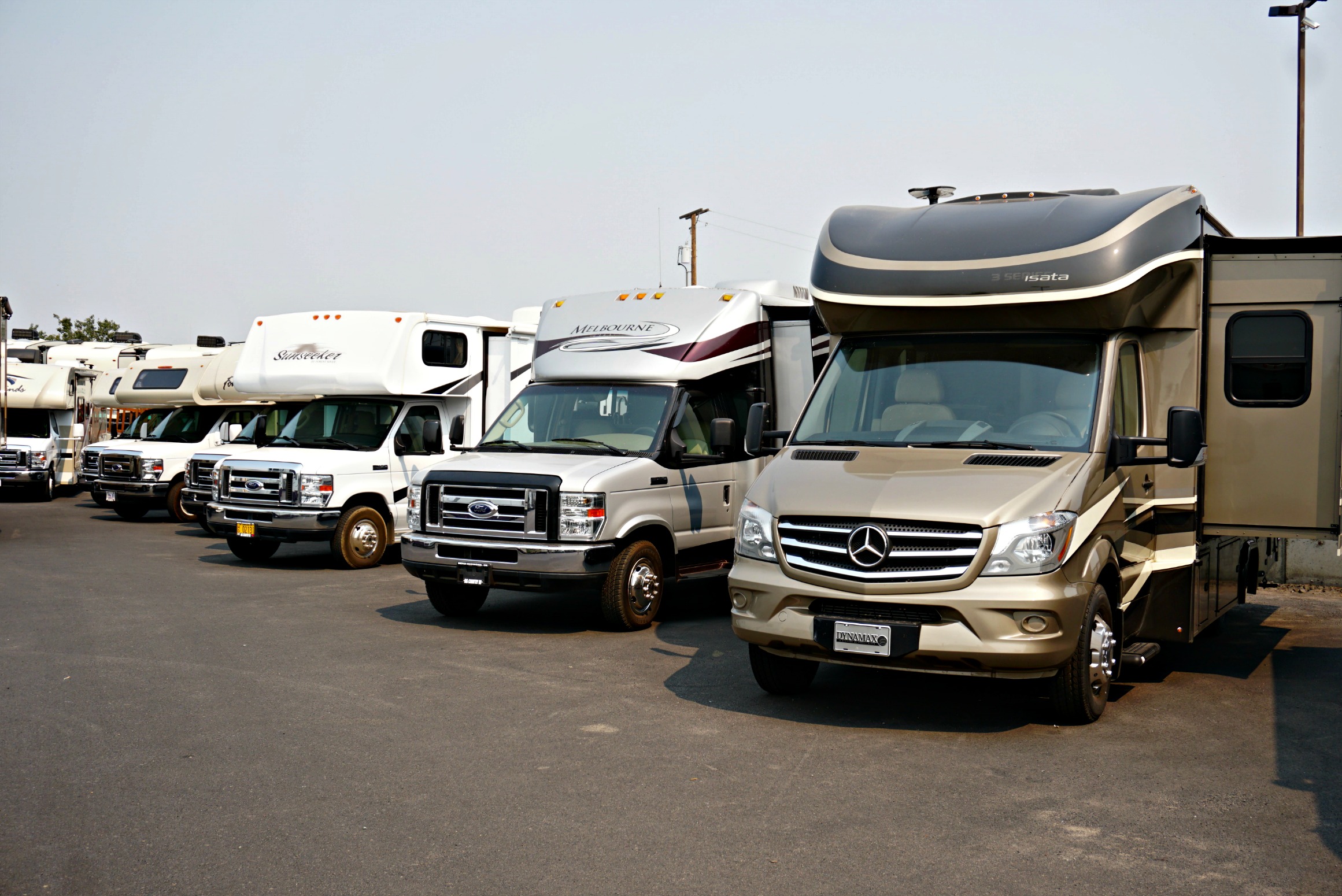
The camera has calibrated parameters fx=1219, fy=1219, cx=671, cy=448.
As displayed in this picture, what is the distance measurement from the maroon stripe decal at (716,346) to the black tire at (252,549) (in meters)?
6.96

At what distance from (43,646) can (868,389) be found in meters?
6.77

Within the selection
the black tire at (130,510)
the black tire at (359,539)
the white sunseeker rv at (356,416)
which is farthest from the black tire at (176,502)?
the black tire at (359,539)

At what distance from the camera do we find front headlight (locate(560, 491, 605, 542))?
1035cm

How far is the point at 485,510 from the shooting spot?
1065 cm

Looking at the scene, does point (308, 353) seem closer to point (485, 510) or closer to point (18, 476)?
point (485, 510)

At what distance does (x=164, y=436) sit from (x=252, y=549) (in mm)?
7545

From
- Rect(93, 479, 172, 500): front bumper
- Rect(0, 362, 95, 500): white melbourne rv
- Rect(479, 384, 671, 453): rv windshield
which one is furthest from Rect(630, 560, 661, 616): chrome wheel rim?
Rect(0, 362, 95, 500): white melbourne rv

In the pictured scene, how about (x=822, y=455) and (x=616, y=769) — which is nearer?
(x=616, y=769)

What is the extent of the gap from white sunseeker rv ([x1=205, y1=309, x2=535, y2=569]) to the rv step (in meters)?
8.99

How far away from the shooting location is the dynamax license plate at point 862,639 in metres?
6.92

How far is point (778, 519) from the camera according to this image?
7.39 metres

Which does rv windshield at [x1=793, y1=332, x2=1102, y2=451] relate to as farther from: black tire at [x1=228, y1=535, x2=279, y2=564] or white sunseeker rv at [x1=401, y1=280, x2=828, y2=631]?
black tire at [x1=228, y1=535, x2=279, y2=564]

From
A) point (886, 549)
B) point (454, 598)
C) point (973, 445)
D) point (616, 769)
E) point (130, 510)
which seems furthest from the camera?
point (130, 510)

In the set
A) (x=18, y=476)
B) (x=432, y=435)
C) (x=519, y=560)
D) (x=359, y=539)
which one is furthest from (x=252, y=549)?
(x=18, y=476)
